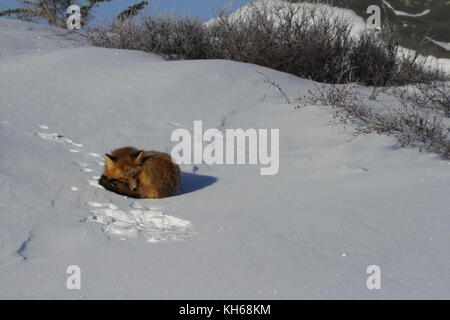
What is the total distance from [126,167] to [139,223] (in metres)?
0.60

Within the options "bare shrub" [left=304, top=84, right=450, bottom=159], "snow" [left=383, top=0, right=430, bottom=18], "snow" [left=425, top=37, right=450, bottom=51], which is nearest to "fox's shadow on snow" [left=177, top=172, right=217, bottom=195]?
"bare shrub" [left=304, top=84, right=450, bottom=159]

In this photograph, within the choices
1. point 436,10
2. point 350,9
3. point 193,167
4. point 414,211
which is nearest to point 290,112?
point 193,167

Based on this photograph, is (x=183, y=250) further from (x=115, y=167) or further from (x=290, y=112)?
(x=290, y=112)

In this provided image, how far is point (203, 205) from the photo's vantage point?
12.7ft

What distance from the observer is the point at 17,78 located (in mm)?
6191

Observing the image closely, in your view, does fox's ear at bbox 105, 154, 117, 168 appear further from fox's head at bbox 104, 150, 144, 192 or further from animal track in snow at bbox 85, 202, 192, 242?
animal track in snow at bbox 85, 202, 192, 242

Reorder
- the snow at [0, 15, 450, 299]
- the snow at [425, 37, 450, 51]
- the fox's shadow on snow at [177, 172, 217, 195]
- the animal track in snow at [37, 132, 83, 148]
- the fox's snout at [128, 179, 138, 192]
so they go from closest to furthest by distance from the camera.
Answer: the snow at [0, 15, 450, 299]
the fox's snout at [128, 179, 138, 192]
the fox's shadow on snow at [177, 172, 217, 195]
the animal track in snow at [37, 132, 83, 148]
the snow at [425, 37, 450, 51]

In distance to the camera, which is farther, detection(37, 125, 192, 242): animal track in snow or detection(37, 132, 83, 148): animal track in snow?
detection(37, 132, 83, 148): animal track in snow

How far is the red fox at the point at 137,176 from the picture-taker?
156 inches

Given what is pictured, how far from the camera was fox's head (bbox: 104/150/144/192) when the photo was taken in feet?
13.0

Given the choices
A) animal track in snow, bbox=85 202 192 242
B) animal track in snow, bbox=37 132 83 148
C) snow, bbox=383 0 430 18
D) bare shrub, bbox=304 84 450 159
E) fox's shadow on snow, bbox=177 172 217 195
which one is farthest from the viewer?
snow, bbox=383 0 430 18

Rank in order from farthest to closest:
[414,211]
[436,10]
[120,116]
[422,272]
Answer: [436,10], [120,116], [414,211], [422,272]

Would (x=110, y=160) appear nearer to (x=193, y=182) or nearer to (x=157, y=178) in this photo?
(x=157, y=178)

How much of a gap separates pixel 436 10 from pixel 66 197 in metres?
19.1
